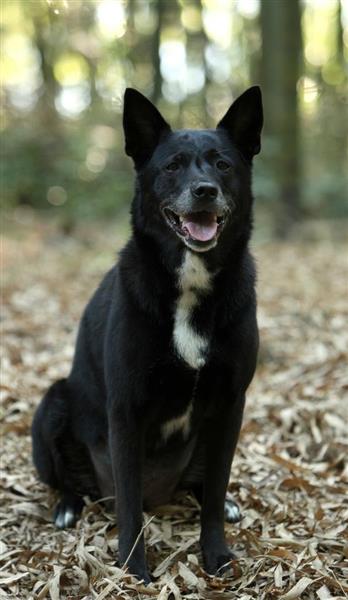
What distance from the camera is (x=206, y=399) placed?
285cm

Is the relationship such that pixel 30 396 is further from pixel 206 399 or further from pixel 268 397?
pixel 206 399

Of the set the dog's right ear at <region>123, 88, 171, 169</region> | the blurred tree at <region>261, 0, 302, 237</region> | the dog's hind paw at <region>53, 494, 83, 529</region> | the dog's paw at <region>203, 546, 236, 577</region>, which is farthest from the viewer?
the blurred tree at <region>261, 0, 302, 237</region>

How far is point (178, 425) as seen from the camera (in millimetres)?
2939

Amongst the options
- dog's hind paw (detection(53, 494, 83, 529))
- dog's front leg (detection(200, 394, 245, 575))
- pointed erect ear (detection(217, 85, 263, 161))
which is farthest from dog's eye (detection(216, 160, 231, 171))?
dog's hind paw (detection(53, 494, 83, 529))

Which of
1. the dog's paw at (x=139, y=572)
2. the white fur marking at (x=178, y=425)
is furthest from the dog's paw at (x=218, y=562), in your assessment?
the white fur marking at (x=178, y=425)

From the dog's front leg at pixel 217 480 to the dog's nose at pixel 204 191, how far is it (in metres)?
0.84

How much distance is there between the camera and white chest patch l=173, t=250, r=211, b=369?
107 inches

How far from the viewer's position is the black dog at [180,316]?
2764 mm

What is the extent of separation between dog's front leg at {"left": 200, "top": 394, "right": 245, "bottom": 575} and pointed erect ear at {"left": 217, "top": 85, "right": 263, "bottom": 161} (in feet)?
3.65

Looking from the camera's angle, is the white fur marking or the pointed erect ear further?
the pointed erect ear

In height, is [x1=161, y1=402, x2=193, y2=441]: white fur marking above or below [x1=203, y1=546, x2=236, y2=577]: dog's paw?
above

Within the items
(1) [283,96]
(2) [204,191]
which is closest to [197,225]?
(2) [204,191]

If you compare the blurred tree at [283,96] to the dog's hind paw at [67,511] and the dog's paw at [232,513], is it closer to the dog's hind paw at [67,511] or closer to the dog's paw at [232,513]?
the dog's paw at [232,513]

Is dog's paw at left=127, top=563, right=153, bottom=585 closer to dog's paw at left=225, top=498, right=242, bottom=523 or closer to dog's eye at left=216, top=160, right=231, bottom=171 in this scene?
dog's paw at left=225, top=498, right=242, bottom=523
